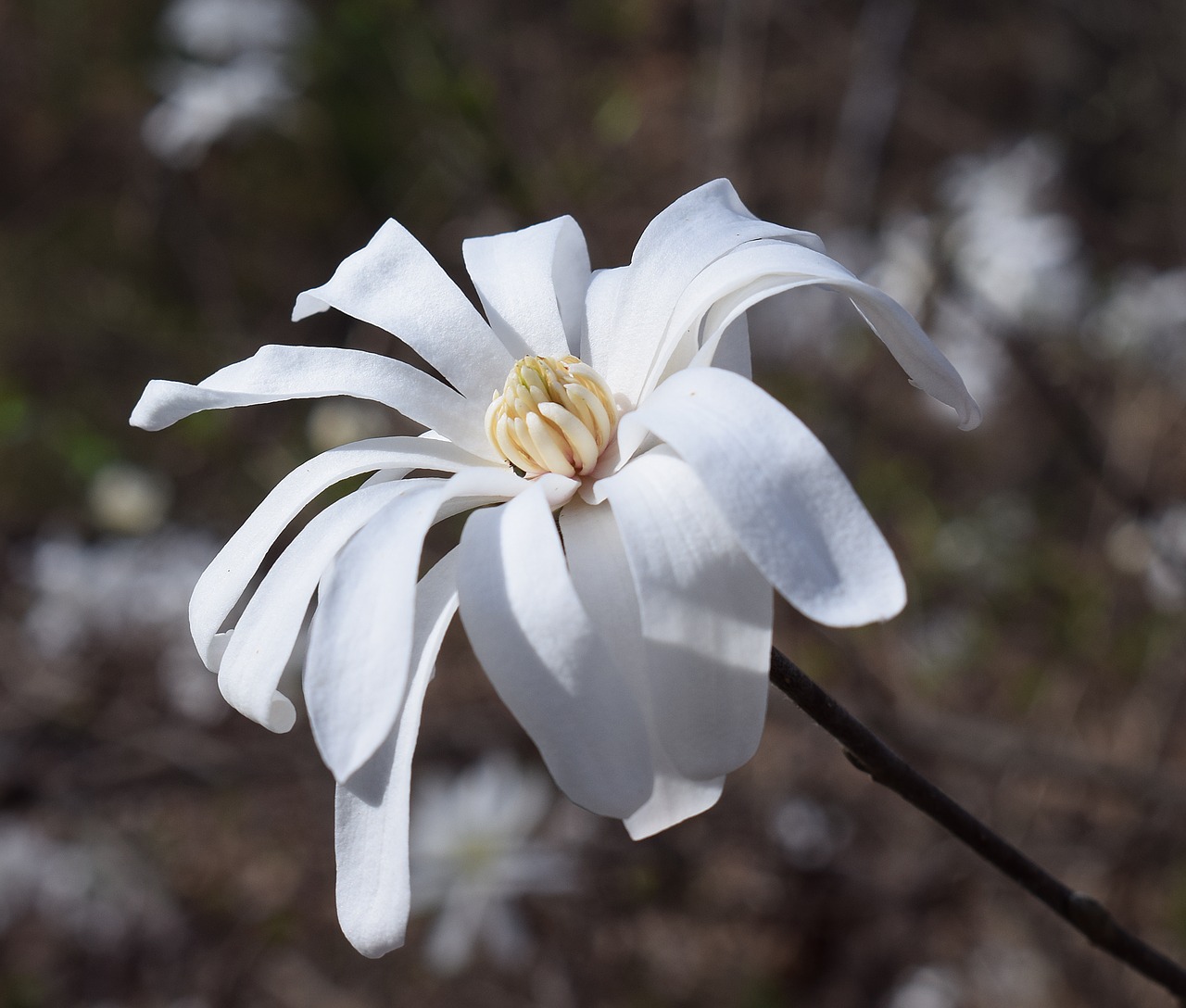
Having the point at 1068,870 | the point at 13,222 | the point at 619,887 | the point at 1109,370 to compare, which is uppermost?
the point at 1109,370

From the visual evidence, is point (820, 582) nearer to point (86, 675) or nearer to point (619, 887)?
point (619, 887)

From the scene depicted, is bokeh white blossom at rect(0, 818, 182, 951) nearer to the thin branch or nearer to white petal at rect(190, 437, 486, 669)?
Result: white petal at rect(190, 437, 486, 669)

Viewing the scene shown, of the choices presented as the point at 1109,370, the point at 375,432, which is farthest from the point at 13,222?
the point at 1109,370

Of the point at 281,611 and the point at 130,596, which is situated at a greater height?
the point at 281,611

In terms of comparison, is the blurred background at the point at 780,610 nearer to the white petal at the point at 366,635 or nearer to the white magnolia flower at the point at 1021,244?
the white magnolia flower at the point at 1021,244

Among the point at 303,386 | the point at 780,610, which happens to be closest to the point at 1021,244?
the point at 780,610

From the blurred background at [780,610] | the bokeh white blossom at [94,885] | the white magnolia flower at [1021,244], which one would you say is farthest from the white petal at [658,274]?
the bokeh white blossom at [94,885]

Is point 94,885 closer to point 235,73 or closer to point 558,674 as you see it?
point 235,73
